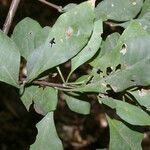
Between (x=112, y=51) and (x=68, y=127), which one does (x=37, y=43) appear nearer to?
(x=112, y=51)

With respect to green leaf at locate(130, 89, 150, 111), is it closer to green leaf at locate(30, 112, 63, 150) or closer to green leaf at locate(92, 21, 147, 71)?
green leaf at locate(92, 21, 147, 71)

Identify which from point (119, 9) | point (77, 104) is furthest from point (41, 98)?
point (119, 9)

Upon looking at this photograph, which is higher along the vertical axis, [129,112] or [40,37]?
[40,37]

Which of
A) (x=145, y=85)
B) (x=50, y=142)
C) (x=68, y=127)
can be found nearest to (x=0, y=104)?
(x=68, y=127)

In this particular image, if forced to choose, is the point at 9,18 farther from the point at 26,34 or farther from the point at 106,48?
the point at 106,48

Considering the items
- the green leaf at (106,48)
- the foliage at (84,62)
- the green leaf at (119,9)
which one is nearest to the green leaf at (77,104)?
the foliage at (84,62)
